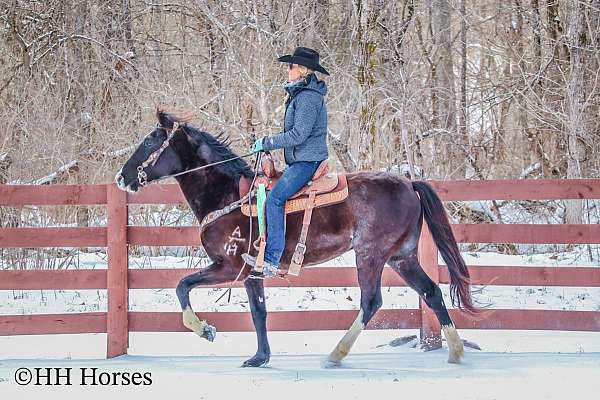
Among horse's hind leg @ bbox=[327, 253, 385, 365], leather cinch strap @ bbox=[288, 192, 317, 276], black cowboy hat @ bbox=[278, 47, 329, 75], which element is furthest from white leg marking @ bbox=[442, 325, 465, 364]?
black cowboy hat @ bbox=[278, 47, 329, 75]

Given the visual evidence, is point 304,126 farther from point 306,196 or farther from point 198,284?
point 198,284

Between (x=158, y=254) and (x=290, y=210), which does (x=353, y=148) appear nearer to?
(x=158, y=254)

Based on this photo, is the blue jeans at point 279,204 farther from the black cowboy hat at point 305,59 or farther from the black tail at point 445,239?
the black tail at point 445,239

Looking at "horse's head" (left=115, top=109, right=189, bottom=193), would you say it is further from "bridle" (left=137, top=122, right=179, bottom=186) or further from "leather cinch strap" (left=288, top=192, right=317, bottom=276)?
"leather cinch strap" (left=288, top=192, right=317, bottom=276)

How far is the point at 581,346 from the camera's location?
7582 mm

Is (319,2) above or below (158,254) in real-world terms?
above

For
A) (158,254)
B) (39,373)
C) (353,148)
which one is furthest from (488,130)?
(39,373)

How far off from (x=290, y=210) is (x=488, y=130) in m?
10.6

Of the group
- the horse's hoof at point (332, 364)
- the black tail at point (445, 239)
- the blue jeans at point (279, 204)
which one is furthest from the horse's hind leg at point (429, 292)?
the blue jeans at point (279, 204)

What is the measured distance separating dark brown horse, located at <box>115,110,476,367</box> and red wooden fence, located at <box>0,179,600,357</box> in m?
0.60

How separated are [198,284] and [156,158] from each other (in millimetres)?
1138

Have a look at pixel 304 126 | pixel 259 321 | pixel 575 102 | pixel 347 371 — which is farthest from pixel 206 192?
pixel 575 102

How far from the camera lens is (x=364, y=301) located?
6820mm

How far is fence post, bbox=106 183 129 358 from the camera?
7398 millimetres
